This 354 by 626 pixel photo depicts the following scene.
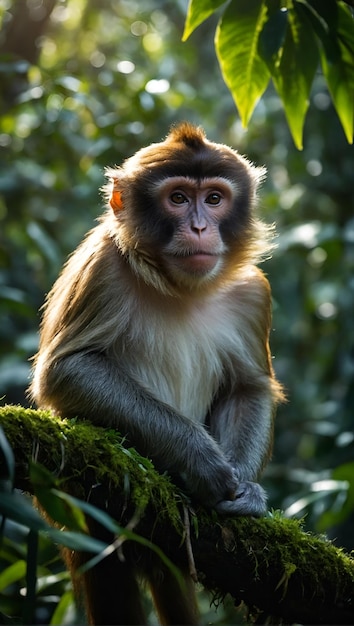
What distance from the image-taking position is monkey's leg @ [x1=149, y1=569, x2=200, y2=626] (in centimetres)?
538

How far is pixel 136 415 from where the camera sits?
5152mm

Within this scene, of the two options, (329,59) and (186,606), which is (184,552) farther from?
A: (329,59)

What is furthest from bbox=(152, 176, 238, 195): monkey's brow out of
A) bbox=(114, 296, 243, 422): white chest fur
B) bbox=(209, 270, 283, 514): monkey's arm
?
bbox=(209, 270, 283, 514): monkey's arm

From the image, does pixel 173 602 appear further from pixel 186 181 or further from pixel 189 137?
→ pixel 189 137

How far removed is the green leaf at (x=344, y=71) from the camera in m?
3.79

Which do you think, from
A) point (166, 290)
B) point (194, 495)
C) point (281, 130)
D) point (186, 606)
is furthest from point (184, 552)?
point (281, 130)

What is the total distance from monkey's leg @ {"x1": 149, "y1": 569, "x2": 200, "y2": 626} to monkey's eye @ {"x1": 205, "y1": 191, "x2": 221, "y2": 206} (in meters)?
2.39

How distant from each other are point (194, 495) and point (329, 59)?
8.13 feet

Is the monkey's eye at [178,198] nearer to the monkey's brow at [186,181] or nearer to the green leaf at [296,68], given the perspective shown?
the monkey's brow at [186,181]

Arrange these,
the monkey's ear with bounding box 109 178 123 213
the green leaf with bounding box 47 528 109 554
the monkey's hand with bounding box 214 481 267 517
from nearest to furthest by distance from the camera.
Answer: the green leaf with bounding box 47 528 109 554, the monkey's hand with bounding box 214 481 267 517, the monkey's ear with bounding box 109 178 123 213

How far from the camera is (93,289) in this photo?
551cm

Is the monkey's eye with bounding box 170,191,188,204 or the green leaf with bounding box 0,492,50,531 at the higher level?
the green leaf with bounding box 0,492,50,531

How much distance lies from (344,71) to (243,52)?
45cm

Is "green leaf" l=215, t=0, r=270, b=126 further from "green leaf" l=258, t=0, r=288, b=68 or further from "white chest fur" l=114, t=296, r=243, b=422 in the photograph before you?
"white chest fur" l=114, t=296, r=243, b=422
